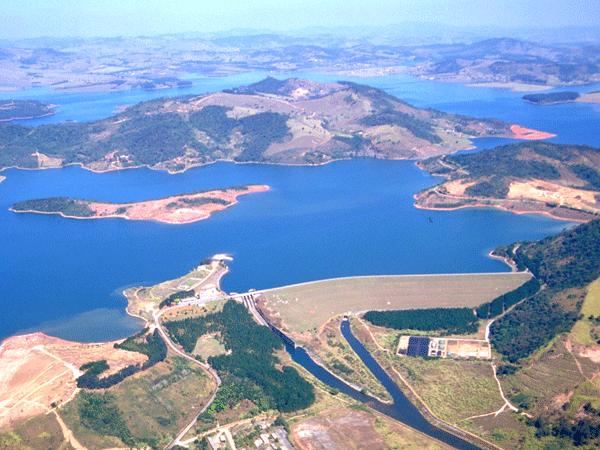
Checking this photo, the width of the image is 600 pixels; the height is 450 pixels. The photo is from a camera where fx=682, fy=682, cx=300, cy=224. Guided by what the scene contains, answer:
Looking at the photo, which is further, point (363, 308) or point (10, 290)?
point (10, 290)

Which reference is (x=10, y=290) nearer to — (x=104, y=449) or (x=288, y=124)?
(x=104, y=449)

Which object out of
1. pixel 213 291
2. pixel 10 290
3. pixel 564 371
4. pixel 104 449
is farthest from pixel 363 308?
pixel 10 290

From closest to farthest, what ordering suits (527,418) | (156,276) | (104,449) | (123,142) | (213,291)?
(104,449) → (527,418) → (213,291) → (156,276) → (123,142)

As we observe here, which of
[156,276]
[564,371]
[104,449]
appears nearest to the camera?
[104,449]

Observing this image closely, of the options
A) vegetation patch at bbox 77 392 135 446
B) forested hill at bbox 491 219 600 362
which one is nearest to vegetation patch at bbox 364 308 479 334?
forested hill at bbox 491 219 600 362

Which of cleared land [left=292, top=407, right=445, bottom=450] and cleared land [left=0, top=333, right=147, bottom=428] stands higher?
cleared land [left=0, top=333, right=147, bottom=428]

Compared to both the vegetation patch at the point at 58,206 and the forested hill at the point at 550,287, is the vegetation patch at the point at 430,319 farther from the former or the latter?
the vegetation patch at the point at 58,206

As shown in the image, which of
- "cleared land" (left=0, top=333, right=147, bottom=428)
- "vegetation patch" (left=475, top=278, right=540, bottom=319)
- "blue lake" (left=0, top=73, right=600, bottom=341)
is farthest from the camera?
"blue lake" (left=0, top=73, right=600, bottom=341)

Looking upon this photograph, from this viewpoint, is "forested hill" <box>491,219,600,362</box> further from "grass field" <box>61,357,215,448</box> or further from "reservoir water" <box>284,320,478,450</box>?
"grass field" <box>61,357,215,448</box>

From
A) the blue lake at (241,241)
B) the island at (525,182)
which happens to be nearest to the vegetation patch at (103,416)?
the blue lake at (241,241)
